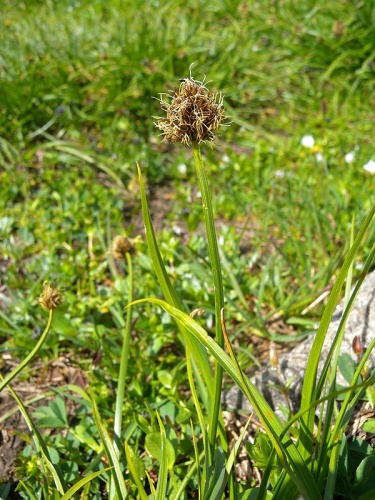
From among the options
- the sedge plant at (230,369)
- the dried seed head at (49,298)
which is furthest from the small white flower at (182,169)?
the sedge plant at (230,369)

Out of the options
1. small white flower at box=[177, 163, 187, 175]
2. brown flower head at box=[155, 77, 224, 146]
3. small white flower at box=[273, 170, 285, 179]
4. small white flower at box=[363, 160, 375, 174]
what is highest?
small white flower at box=[177, 163, 187, 175]

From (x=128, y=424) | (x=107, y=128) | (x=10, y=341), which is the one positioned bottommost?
(x=128, y=424)

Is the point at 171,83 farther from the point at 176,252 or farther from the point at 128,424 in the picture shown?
the point at 128,424

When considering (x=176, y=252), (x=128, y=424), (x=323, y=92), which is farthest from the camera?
(x=323, y=92)

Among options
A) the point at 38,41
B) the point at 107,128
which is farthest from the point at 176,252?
the point at 38,41

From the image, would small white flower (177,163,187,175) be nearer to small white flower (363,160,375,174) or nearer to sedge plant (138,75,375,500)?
small white flower (363,160,375,174)

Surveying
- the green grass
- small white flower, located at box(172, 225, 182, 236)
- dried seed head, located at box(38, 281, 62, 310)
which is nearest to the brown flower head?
dried seed head, located at box(38, 281, 62, 310)
